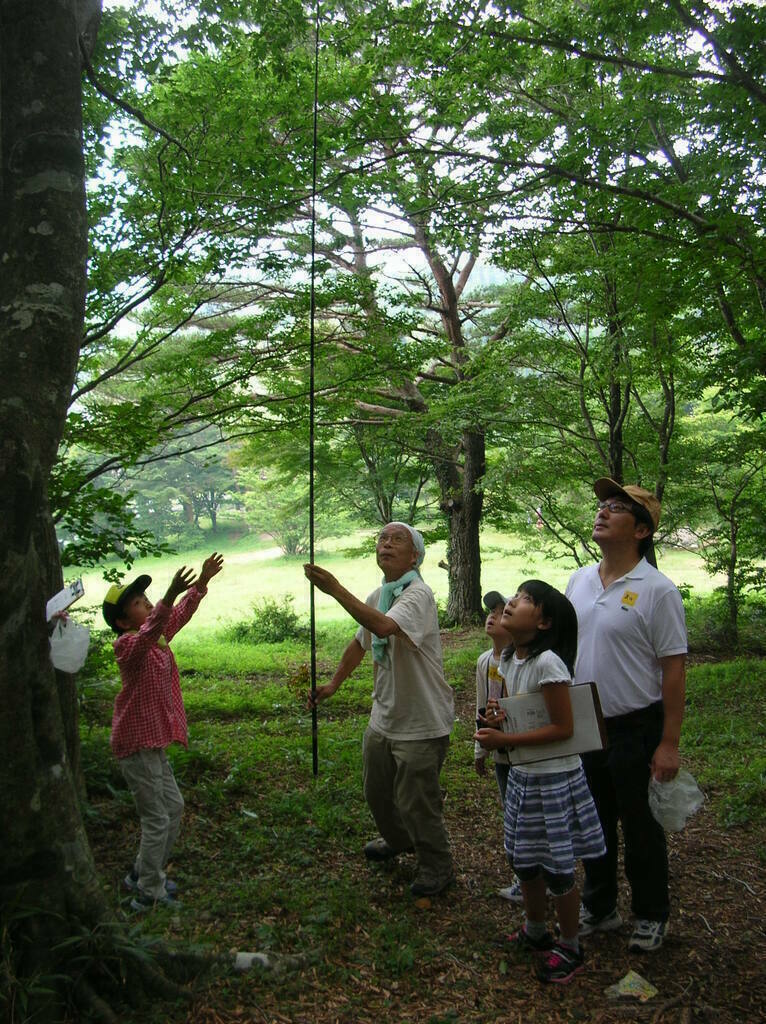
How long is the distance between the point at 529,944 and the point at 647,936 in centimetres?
50

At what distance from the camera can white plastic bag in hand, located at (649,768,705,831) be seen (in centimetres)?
304

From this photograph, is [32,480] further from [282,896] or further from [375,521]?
[375,521]

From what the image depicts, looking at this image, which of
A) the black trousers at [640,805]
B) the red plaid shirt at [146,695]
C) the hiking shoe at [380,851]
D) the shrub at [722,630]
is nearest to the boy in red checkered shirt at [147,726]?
the red plaid shirt at [146,695]

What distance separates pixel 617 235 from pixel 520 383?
343 centimetres

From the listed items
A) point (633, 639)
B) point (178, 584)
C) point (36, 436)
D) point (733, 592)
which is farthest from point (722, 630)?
point (36, 436)

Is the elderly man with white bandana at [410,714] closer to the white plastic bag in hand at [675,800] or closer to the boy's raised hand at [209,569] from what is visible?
the boy's raised hand at [209,569]

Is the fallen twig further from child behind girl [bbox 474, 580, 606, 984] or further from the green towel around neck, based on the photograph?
the green towel around neck

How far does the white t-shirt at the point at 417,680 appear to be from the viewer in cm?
365

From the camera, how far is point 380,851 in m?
4.00

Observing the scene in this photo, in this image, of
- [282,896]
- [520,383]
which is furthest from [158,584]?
[282,896]

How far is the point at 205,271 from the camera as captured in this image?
20.3ft

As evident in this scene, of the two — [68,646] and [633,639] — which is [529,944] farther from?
[68,646]

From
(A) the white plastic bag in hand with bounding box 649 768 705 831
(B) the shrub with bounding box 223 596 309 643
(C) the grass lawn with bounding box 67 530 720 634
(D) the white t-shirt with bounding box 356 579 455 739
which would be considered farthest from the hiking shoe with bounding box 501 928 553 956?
(C) the grass lawn with bounding box 67 530 720 634

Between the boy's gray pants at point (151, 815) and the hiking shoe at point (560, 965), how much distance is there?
5.47 feet
